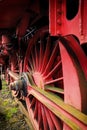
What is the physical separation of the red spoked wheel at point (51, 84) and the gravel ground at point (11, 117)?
1.04ft

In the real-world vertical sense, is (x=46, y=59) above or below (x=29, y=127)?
above

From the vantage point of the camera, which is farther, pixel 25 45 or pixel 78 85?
pixel 25 45

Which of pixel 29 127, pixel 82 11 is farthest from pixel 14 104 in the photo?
pixel 82 11

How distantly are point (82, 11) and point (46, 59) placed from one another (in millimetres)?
1841

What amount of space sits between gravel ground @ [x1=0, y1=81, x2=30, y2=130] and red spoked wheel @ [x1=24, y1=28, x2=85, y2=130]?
0.32 metres

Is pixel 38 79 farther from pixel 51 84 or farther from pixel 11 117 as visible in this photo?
pixel 11 117

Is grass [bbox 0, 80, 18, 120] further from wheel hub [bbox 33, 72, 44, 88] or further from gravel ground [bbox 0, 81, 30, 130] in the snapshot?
wheel hub [bbox 33, 72, 44, 88]

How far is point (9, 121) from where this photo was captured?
3971 mm

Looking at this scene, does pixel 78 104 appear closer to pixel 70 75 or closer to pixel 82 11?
pixel 70 75

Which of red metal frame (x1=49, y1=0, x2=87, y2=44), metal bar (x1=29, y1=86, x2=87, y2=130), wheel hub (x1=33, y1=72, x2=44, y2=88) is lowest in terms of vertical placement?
metal bar (x1=29, y1=86, x2=87, y2=130)

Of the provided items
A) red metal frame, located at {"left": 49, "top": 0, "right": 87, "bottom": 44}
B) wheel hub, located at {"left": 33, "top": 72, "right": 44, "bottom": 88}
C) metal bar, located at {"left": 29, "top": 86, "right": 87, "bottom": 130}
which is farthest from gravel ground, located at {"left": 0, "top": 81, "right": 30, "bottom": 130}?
red metal frame, located at {"left": 49, "top": 0, "right": 87, "bottom": 44}

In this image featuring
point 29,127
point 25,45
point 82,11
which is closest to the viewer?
point 82,11

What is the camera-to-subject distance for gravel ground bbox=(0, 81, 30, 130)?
3721 mm

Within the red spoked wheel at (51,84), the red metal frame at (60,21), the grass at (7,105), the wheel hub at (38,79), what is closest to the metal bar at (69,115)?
the red spoked wheel at (51,84)
